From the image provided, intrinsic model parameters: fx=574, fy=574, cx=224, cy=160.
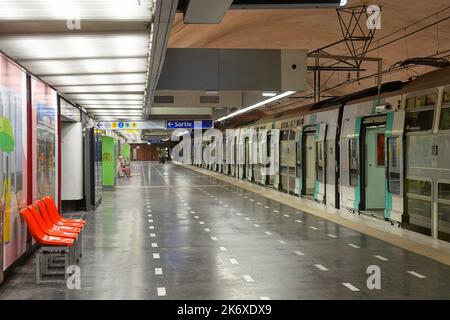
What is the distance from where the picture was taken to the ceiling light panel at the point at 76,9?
469 cm

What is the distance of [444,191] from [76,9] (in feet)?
20.8

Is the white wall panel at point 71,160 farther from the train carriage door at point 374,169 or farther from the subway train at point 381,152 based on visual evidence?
the train carriage door at point 374,169

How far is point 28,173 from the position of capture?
26.5 ft

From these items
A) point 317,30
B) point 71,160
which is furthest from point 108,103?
point 317,30

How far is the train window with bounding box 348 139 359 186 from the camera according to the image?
12.8 meters

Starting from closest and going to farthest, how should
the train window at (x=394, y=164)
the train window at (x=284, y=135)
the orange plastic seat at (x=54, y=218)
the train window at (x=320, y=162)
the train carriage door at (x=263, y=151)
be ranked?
1. the orange plastic seat at (x=54, y=218)
2. the train window at (x=394, y=164)
3. the train window at (x=320, y=162)
4. the train window at (x=284, y=135)
5. the train carriage door at (x=263, y=151)

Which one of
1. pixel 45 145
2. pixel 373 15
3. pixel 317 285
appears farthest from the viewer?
pixel 373 15

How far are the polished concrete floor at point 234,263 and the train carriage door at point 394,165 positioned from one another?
87cm

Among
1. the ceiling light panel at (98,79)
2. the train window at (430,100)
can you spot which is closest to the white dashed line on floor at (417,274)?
the train window at (430,100)

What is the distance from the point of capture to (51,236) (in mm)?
7316

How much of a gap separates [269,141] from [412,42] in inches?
265

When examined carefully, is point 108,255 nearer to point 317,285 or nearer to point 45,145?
point 45,145

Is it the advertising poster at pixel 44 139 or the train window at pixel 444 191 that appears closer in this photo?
the advertising poster at pixel 44 139

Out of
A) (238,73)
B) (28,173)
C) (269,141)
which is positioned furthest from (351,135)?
(269,141)
